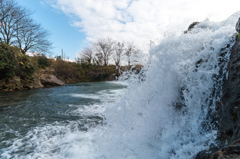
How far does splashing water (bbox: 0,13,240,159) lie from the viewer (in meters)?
1.97

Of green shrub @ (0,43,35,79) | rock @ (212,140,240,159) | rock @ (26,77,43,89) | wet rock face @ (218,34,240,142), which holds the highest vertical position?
green shrub @ (0,43,35,79)

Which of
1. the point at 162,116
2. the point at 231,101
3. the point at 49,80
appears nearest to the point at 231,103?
the point at 231,101

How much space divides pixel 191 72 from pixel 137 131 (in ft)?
5.94

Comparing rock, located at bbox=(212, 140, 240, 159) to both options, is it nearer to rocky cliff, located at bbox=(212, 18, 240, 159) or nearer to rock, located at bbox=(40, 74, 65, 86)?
rocky cliff, located at bbox=(212, 18, 240, 159)

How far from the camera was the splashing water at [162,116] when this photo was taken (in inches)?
77.5

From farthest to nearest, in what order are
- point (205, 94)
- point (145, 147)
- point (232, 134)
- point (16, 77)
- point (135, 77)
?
point (16, 77)
point (135, 77)
point (145, 147)
point (205, 94)
point (232, 134)

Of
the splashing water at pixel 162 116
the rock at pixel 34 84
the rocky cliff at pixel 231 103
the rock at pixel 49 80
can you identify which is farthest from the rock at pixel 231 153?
the rock at pixel 49 80

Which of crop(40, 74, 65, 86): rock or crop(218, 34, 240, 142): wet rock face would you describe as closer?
crop(218, 34, 240, 142): wet rock face

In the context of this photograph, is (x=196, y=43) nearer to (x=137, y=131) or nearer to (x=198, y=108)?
(x=198, y=108)

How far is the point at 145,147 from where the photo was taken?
245cm

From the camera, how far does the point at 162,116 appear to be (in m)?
2.74

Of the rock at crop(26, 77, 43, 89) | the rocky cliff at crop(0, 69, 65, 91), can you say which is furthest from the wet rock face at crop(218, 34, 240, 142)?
the rock at crop(26, 77, 43, 89)

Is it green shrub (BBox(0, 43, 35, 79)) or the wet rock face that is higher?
green shrub (BBox(0, 43, 35, 79))

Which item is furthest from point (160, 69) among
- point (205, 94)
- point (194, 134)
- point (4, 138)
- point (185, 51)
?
point (4, 138)
